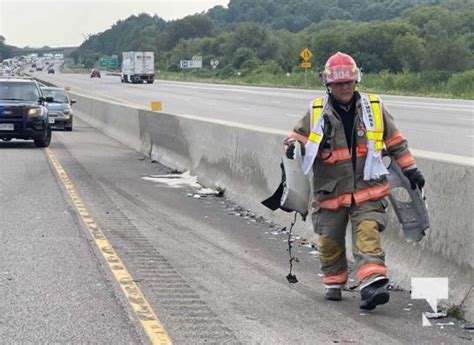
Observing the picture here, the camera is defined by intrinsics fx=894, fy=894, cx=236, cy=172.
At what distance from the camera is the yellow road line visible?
19.3 feet

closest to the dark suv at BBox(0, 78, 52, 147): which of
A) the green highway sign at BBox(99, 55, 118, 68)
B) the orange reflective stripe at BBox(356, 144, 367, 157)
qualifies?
the orange reflective stripe at BBox(356, 144, 367, 157)

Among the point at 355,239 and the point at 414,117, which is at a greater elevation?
the point at 355,239

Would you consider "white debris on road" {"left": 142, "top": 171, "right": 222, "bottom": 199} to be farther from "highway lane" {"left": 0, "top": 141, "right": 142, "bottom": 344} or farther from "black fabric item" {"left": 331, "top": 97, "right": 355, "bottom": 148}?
"black fabric item" {"left": 331, "top": 97, "right": 355, "bottom": 148}

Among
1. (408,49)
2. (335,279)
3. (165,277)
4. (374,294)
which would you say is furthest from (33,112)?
(408,49)

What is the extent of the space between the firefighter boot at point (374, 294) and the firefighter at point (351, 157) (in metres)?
0.16

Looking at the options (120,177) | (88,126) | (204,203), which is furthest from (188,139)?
(88,126)

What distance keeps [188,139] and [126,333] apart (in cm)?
1045

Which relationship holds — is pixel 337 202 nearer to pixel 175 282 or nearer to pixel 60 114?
pixel 175 282

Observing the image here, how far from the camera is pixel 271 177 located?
36.2 feet

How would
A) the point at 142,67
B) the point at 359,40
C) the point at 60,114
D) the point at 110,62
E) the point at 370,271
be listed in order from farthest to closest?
the point at 110,62 → the point at 142,67 → the point at 359,40 → the point at 60,114 → the point at 370,271

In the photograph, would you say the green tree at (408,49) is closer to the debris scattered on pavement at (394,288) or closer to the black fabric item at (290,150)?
the debris scattered on pavement at (394,288)

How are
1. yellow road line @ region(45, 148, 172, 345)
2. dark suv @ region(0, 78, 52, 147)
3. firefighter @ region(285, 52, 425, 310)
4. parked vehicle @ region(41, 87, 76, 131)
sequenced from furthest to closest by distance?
parked vehicle @ region(41, 87, 76, 131) < dark suv @ region(0, 78, 52, 147) < firefighter @ region(285, 52, 425, 310) < yellow road line @ region(45, 148, 172, 345)

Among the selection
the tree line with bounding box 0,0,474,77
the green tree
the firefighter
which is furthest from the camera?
the green tree

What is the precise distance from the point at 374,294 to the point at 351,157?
3.50ft
